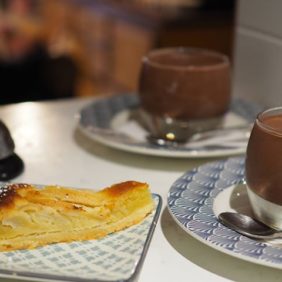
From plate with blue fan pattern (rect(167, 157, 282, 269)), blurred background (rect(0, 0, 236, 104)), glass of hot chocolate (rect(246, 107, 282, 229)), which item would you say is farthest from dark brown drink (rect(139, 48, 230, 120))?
blurred background (rect(0, 0, 236, 104))

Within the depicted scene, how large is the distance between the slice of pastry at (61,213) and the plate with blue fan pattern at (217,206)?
4 cm

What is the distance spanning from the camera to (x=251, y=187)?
1.68ft

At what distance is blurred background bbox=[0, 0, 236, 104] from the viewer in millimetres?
2271

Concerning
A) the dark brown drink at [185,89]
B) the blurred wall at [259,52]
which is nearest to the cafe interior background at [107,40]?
the blurred wall at [259,52]

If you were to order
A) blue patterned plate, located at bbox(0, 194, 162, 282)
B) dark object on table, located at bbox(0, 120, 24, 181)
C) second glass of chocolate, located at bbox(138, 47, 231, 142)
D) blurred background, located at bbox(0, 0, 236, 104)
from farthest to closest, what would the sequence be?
blurred background, located at bbox(0, 0, 236, 104)
second glass of chocolate, located at bbox(138, 47, 231, 142)
dark object on table, located at bbox(0, 120, 24, 181)
blue patterned plate, located at bbox(0, 194, 162, 282)

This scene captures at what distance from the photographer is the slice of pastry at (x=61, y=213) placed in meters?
0.47

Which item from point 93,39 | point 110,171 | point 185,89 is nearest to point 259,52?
point 185,89

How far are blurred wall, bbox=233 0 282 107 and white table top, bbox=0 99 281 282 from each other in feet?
0.70

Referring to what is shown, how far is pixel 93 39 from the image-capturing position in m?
3.21

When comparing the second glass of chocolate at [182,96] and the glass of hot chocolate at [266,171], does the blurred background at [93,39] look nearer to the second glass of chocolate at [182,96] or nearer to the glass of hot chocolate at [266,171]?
the second glass of chocolate at [182,96]

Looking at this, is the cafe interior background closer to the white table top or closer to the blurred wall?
the blurred wall

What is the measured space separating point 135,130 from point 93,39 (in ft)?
8.23

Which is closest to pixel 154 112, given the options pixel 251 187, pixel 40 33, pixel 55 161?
pixel 55 161

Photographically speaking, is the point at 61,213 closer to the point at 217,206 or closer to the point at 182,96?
the point at 217,206
